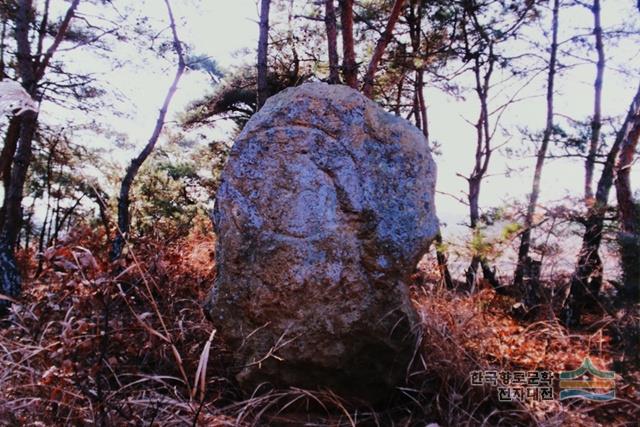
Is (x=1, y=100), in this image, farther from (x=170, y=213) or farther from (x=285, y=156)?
(x=170, y=213)

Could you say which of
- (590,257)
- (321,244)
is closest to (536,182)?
(590,257)

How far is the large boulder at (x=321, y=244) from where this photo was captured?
8.23 ft

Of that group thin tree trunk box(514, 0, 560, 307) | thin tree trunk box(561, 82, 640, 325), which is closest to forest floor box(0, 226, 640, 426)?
thin tree trunk box(561, 82, 640, 325)

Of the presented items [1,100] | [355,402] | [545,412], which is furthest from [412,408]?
[1,100]

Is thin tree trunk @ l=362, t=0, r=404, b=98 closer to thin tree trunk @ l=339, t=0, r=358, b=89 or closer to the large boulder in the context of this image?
thin tree trunk @ l=339, t=0, r=358, b=89

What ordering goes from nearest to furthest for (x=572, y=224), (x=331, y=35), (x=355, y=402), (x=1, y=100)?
1. (x=1, y=100)
2. (x=355, y=402)
3. (x=572, y=224)
4. (x=331, y=35)

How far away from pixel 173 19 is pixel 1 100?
6160mm

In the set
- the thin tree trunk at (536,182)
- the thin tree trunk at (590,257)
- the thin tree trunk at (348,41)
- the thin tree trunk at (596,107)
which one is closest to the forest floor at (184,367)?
the thin tree trunk at (590,257)

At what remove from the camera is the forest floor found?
1.91m

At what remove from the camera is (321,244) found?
8.36ft

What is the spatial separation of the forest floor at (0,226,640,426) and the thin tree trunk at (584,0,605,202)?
2.71 m

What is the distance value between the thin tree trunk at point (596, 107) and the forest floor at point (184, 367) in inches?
107

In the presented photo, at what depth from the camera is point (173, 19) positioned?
7316mm

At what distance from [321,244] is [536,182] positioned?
4.31m
